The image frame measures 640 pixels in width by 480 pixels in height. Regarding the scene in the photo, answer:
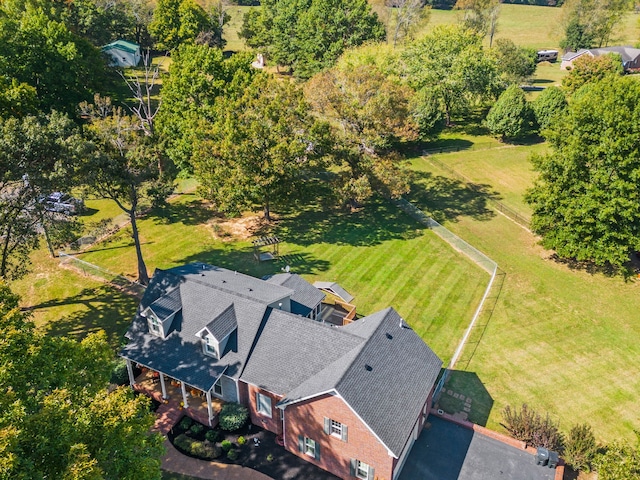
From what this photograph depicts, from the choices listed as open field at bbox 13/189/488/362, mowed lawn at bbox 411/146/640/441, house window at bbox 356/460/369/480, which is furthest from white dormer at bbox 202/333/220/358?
mowed lawn at bbox 411/146/640/441

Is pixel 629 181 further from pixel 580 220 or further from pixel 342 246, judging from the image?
pixel 342 246

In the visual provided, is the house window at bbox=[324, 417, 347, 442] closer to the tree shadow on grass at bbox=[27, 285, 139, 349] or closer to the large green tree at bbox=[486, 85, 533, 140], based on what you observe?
the tree shadow on grass at bbox=[27, 285, 139, 349]

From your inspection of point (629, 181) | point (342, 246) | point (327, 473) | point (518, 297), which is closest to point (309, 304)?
point (327, 473)

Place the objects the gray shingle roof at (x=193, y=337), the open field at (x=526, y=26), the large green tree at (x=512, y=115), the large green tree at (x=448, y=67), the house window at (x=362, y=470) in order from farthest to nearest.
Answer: the open field at (x=526, y=26), the large green tree at (x=448, y=67), the large green tree at (x=512, y=115), the gray shingle roof at (x=193, y=337), the house window at (x=362, y=470)

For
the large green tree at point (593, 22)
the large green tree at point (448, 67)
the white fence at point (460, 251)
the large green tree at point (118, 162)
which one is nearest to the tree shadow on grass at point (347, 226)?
the white fence at point (460, 251)

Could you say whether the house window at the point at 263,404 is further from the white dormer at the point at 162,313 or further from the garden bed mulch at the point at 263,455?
the white dormer at the point at 162,313

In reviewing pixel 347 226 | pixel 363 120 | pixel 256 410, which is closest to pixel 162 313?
pixel 256 410

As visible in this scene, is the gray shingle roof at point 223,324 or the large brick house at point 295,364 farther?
the gray shingle roof at point 223,324

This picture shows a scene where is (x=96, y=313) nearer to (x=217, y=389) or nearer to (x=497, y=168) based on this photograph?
(x=217, y=389)
